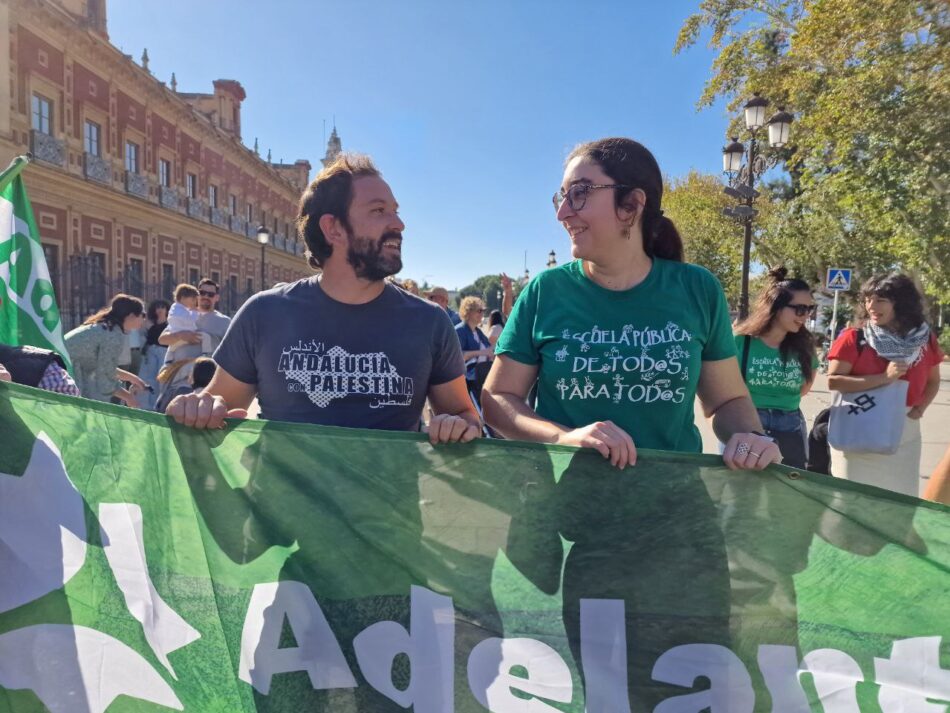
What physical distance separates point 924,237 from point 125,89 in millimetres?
25286

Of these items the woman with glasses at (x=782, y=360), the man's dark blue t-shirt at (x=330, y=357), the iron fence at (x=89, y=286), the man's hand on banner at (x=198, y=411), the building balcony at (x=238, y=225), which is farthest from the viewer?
the building balcony at (x=238, y=225)

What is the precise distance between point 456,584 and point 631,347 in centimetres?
81

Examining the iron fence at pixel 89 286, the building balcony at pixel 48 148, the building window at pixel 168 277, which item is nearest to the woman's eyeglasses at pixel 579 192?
the iron fence at pixel 89 286

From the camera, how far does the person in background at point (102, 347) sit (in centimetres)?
574

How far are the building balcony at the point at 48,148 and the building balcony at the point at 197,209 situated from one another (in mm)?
8759

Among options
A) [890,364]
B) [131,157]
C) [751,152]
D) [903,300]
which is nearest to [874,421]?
[890,364]

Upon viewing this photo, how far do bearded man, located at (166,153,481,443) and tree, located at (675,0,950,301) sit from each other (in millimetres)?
11160

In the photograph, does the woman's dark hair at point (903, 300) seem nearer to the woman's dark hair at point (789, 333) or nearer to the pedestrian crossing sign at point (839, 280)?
the woman's dark hair at point (789, 333)

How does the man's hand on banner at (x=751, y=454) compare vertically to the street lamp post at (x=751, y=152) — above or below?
below

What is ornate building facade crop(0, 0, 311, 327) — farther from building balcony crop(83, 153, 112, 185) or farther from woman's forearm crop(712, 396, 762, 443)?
woman's forearm crop(712, 396, 762, 443)

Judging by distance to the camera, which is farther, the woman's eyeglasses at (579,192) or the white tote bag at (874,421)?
the white tote bag at (874,421)

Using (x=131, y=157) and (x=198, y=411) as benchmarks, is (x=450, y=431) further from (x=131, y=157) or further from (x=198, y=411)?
(x=131, y=157)

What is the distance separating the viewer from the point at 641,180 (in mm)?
1955

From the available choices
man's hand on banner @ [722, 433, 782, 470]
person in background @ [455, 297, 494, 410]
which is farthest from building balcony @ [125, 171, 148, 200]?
man's hand on banner @ [722, 433, 782, 470]
